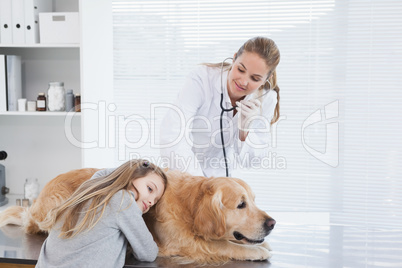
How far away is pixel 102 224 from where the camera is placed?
4.28 feet

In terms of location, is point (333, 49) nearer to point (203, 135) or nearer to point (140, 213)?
point (203, 135)

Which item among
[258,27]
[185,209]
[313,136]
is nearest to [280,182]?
[313,136]

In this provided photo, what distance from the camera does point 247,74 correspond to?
1803 mm

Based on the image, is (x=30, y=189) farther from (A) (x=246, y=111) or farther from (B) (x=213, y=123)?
(A) (x=246, y=111)

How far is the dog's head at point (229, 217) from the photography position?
133cm

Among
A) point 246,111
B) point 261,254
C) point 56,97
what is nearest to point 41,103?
point 56,97

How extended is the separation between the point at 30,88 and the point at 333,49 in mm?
1984

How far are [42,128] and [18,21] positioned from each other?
0.70m

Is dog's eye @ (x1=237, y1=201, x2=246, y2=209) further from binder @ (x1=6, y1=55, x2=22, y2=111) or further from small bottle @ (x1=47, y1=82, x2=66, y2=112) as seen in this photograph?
binder @ (x1=6, y1=55, x2=22, y2=111)

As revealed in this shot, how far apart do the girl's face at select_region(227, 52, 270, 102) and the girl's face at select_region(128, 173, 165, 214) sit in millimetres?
629

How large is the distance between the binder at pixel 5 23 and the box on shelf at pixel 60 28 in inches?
7.1

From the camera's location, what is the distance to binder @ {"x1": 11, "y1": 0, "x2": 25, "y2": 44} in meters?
2.47

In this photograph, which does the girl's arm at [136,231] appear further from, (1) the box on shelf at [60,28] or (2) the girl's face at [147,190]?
(1) the box on shelf at [60,28]

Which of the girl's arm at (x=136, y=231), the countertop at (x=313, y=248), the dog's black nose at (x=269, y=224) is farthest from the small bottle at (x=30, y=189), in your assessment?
the dog's black nose at (x=269, y=224)
